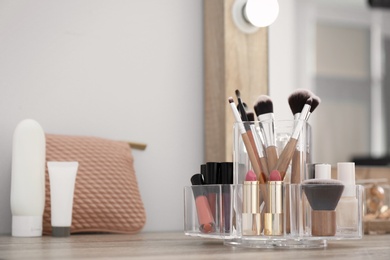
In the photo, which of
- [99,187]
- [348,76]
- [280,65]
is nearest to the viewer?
[99,187]

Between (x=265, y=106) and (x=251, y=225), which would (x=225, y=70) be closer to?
(x=265, y=106)

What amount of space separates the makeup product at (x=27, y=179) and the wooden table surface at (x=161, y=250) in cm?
7

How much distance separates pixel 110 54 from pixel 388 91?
3.04 metres

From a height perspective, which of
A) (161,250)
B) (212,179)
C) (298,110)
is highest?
(298,110)

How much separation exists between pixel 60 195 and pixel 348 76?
3144 mm

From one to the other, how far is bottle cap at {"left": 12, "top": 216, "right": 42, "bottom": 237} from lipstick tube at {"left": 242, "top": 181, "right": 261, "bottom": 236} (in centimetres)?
44

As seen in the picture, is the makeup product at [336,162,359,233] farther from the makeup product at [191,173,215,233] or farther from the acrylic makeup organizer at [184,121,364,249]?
the makeup product at [191,173,215,233]

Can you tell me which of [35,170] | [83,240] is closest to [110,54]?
[35,170]

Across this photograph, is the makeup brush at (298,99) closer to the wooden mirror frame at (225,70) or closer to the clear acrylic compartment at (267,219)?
the clear acrylic compartment at (267,219)

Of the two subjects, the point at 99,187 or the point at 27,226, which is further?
the point at 99,187

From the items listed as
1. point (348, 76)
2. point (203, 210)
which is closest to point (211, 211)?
point (203, 210)

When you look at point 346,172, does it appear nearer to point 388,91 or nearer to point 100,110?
point 100,110

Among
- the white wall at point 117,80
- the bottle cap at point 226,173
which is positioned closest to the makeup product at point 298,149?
the bottle cap at point 226,173

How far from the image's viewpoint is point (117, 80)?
1614 millimetres
